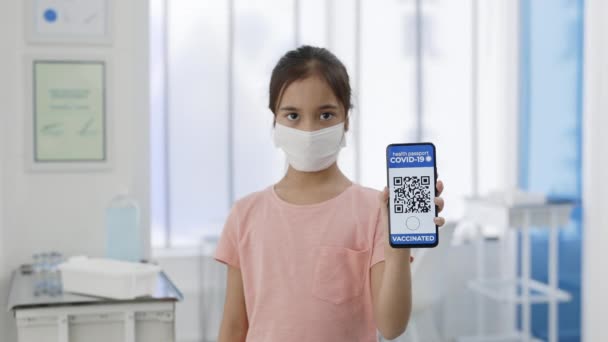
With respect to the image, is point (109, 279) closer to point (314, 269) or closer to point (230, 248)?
point (230, 248)

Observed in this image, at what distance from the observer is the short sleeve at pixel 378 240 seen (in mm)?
1145

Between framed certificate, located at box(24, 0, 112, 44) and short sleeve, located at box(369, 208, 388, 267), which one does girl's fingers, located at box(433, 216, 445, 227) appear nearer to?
short sleeve, located at box(369, 208, 388, 267)

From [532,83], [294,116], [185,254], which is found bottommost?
[185,254]

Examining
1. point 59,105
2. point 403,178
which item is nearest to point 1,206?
point 59,105

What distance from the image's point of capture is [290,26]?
400cm

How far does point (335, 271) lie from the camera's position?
3.82 ft

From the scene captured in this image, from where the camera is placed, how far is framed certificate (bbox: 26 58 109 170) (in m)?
2.56

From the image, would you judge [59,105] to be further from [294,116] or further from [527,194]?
[527,194]

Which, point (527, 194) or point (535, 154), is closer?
point (527, 194)

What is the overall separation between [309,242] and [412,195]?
0.67 feet

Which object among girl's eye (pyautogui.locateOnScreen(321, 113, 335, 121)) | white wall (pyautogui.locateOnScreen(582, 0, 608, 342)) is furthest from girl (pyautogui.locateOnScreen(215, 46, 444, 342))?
white wall (pyautogui.locateOnScreen(582, 0, 608, 342))

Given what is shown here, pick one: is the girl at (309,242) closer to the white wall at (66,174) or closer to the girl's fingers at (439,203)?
the girl's fingers at (439,203)

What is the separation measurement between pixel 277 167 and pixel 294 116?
2.81 meters

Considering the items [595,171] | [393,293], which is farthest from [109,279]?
[595,171]
